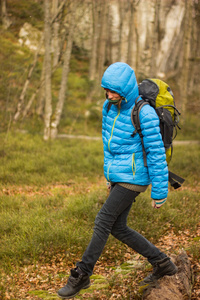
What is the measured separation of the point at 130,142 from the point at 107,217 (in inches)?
29.9

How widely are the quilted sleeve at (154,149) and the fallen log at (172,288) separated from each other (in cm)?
102

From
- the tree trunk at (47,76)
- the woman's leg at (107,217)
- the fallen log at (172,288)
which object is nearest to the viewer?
the woman's leg at (107,217)

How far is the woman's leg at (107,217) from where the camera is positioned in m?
3.07

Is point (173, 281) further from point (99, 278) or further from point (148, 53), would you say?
point (148, 53)

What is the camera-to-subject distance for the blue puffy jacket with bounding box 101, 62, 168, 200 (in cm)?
294

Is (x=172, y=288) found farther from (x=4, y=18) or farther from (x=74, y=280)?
(x=4, y=18)

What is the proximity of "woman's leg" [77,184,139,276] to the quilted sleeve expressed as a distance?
0.27m

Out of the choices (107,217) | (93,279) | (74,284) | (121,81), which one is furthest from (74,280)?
(121,81)

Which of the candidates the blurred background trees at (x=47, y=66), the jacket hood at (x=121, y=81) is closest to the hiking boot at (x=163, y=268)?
the jacket hood at (x=121, y=81)

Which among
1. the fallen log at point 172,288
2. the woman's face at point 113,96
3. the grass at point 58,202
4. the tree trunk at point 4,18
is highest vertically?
the tree trunk at point 4,18

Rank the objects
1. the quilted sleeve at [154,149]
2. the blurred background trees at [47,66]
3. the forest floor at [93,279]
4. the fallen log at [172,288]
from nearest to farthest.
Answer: the quilted sleeve at [154,149], the fallen log at [172,288], the forest floor at [93,279], the blurred background trees at [47,66]

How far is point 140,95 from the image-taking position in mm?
3100

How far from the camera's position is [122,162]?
3.06 m

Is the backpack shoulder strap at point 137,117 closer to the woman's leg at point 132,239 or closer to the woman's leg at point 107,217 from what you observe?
the woman's leg at point 107,217
